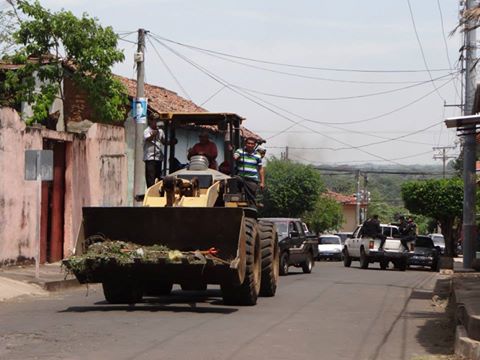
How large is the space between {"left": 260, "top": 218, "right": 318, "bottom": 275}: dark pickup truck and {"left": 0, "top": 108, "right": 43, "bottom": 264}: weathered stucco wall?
676 cm

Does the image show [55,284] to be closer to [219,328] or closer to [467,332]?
[219,328]

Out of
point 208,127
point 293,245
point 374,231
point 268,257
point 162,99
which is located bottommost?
point 293,245

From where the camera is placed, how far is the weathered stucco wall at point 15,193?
2128 cm

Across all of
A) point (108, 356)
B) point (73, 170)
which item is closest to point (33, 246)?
point (73, 170)

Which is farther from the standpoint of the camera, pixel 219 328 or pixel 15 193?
pixel 15 193

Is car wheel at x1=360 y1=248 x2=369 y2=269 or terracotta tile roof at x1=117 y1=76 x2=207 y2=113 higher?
terracotta tile roof at x1=117 y1=76 x2=207 y2=113

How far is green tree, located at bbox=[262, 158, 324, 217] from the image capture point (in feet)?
200

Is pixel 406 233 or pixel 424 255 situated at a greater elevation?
pixel 406 233

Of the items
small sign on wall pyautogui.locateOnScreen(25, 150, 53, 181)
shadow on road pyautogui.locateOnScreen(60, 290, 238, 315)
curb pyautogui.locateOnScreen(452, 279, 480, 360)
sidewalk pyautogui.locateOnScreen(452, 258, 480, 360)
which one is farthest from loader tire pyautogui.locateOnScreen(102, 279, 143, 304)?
curb pyautogui.locateOnScreen(452, 279, 480, 360)

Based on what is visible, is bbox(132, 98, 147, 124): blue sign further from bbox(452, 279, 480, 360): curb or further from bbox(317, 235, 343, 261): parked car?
bbox(317, 235, 343, 261): parked car

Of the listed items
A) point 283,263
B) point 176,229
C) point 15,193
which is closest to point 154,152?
point 176,229

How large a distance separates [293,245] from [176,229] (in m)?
12.9

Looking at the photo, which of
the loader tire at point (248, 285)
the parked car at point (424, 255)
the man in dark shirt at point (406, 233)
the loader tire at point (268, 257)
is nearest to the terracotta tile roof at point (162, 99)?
the man in dark shirt at point (406, 233)

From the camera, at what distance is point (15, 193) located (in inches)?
865
